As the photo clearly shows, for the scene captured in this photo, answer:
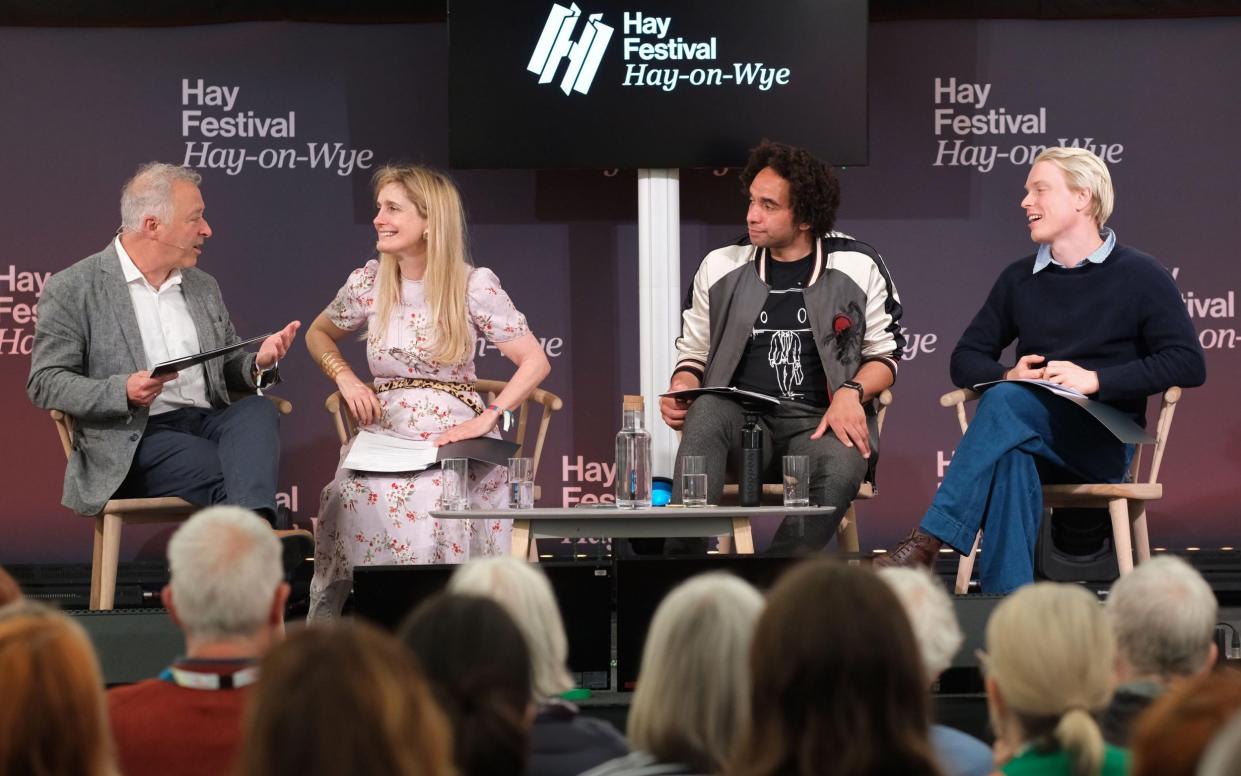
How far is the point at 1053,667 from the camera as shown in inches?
71.5

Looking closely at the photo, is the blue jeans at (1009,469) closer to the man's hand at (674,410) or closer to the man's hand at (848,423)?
the man's hand at (848,423)

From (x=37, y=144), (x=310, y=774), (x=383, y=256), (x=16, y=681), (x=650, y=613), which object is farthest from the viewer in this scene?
(x=37, y=144)

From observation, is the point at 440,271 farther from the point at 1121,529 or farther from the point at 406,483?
the point at 1121,529

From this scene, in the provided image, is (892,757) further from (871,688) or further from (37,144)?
(37,144)

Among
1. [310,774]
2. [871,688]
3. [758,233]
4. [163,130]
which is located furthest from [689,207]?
[310,774]

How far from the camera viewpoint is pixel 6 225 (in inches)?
217

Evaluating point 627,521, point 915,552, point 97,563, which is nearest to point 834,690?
point 627,521

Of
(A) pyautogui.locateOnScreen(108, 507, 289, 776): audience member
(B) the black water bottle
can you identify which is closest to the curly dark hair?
(B) the black water bottle

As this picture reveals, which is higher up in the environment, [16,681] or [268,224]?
[268,224]

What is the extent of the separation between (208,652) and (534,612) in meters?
0.45

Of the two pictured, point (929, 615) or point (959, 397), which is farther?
point (959, 397)

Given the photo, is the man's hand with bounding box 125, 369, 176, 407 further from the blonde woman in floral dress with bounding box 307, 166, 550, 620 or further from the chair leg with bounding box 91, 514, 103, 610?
the blonde woman in floral dress with bounding box 307, 166, 550, 620

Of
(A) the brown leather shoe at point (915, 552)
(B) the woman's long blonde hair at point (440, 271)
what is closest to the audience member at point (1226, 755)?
(A) the brown leather shoe at point (915, 552)

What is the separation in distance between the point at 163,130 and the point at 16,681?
4431 millimetres
